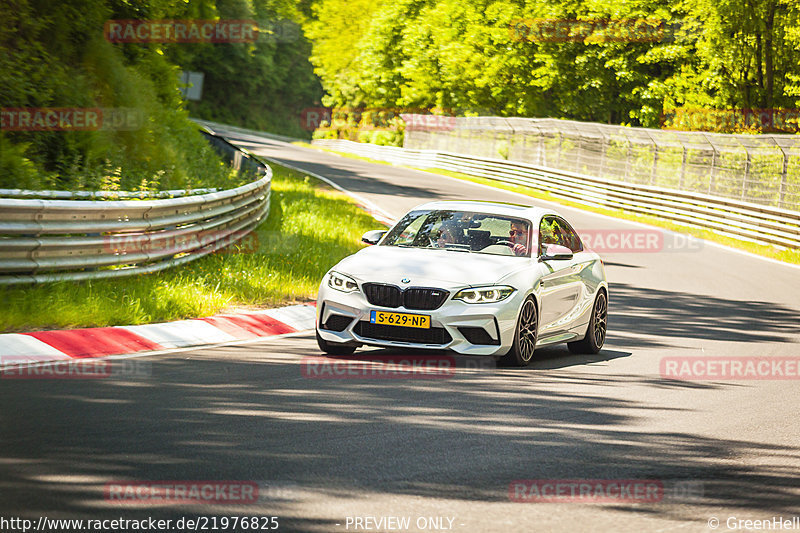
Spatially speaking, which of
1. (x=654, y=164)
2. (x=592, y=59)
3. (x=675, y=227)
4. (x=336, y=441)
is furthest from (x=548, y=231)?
(x=592, y=59)

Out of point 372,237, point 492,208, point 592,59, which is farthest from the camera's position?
point 592,59

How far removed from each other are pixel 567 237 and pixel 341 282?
127 inches

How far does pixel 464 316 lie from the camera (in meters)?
9.45

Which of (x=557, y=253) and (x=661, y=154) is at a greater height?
(x=661, y=154)

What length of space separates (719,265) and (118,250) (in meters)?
16.7

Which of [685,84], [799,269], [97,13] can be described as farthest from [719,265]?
[685,84]

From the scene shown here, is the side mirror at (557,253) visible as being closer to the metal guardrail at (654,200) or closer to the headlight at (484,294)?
the headlight at (484,294)

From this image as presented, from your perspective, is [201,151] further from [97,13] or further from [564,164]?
[564,164]

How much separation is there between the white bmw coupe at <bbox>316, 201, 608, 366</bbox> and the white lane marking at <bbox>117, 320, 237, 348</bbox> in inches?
53.5

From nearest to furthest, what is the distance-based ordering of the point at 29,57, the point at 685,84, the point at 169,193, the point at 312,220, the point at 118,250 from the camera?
the point at 118,250 → the point at 169,193 → the point at 29,57 → the point at 312,220 → the point at 685,84

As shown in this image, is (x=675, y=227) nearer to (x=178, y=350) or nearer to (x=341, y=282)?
(x=341, y=282)

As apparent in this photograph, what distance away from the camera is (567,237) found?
11.9m

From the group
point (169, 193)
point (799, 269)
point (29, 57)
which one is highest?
point (29, 57)

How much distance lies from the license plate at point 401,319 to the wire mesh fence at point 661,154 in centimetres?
2260
